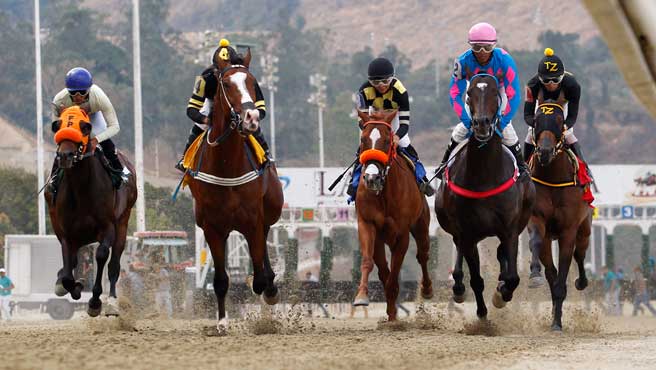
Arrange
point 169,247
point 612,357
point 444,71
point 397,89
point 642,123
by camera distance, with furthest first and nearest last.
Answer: point 444,71
point 642,123
point 169,247
point 397,89
point 612,357

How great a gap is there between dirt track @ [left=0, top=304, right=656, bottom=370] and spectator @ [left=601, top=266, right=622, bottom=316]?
66.8 ft

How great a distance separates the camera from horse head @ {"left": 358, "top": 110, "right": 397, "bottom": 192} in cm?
1412

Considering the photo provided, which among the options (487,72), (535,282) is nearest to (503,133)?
(487,72)

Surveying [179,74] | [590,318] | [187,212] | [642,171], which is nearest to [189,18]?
[179,74]

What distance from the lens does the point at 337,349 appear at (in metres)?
11.8

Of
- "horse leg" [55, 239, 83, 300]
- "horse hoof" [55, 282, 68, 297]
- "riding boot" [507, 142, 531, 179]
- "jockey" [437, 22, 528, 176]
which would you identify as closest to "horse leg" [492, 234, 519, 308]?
"riding boot" [507, 142, 531, 179]

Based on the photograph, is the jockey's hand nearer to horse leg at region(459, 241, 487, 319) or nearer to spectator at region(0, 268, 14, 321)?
horse leg at region(459, 241, 487, 319)

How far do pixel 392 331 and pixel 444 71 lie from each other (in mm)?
114638

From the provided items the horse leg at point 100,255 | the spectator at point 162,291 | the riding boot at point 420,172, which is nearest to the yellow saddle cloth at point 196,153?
the horse leg at point 100,255

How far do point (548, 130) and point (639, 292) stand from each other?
2172cm

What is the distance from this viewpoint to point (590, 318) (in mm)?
17266

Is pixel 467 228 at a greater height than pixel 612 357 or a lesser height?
greater

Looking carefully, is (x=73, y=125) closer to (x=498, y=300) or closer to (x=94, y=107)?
(x=94, y=107)

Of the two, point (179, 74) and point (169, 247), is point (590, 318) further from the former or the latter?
point (179, 74)
